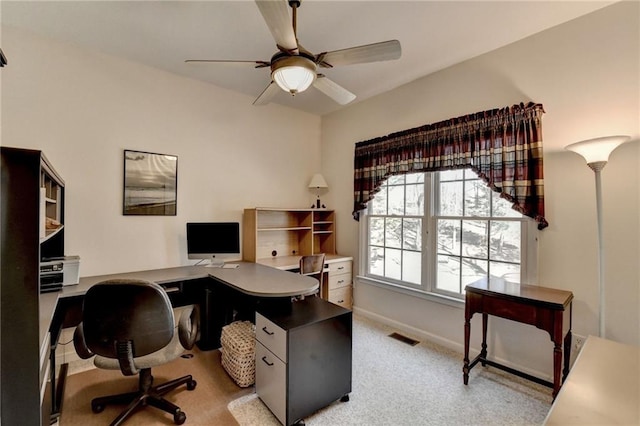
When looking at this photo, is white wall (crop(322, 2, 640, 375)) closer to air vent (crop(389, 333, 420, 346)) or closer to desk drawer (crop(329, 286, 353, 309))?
air vent (crop(389, 333, 420, 346))

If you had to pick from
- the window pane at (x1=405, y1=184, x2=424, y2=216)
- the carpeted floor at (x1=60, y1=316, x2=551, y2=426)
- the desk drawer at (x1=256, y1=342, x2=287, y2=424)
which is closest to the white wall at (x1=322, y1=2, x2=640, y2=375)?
the carpeted floor at (x1=60, y1=316, x2=551, y2=426)

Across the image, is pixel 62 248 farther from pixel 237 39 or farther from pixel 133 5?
pixel 237 39

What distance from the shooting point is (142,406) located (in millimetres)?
1979

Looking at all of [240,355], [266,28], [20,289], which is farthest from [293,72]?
[240,355]

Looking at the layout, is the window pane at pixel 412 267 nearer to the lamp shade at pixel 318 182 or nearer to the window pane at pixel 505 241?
the window pane at pixel 505 241

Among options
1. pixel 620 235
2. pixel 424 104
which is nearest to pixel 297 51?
pixel 424 104

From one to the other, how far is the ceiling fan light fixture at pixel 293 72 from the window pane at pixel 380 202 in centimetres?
205

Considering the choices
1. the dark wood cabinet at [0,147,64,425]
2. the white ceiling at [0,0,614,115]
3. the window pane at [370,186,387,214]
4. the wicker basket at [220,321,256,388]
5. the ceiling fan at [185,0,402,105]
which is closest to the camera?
the dark wood cabinet at [0,147,64,425]

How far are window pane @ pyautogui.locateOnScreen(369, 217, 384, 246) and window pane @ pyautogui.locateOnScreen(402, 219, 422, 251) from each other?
0.33 meters

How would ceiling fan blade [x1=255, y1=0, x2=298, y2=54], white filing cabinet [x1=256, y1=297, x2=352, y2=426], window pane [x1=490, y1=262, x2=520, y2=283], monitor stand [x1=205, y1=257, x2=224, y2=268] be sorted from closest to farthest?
1. ceiling fan blade [x1=255, y1=0, x2=298, y2=54]
2. white filing cabinet [x1=256, y1=297, x2=352, y2=426]
3. window pane [x1=490, y1=262, x2=520, y2=283]
4. monitor stand [x1=205, y1=257, x2=224, y2=268]

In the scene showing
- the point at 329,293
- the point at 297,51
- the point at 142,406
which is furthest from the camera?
the point at 329,293

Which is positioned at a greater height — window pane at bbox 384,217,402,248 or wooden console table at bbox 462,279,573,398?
window pane at bbox 384,217,402,248

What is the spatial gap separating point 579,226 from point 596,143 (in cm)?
69

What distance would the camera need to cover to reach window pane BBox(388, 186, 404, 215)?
11.3 feet
